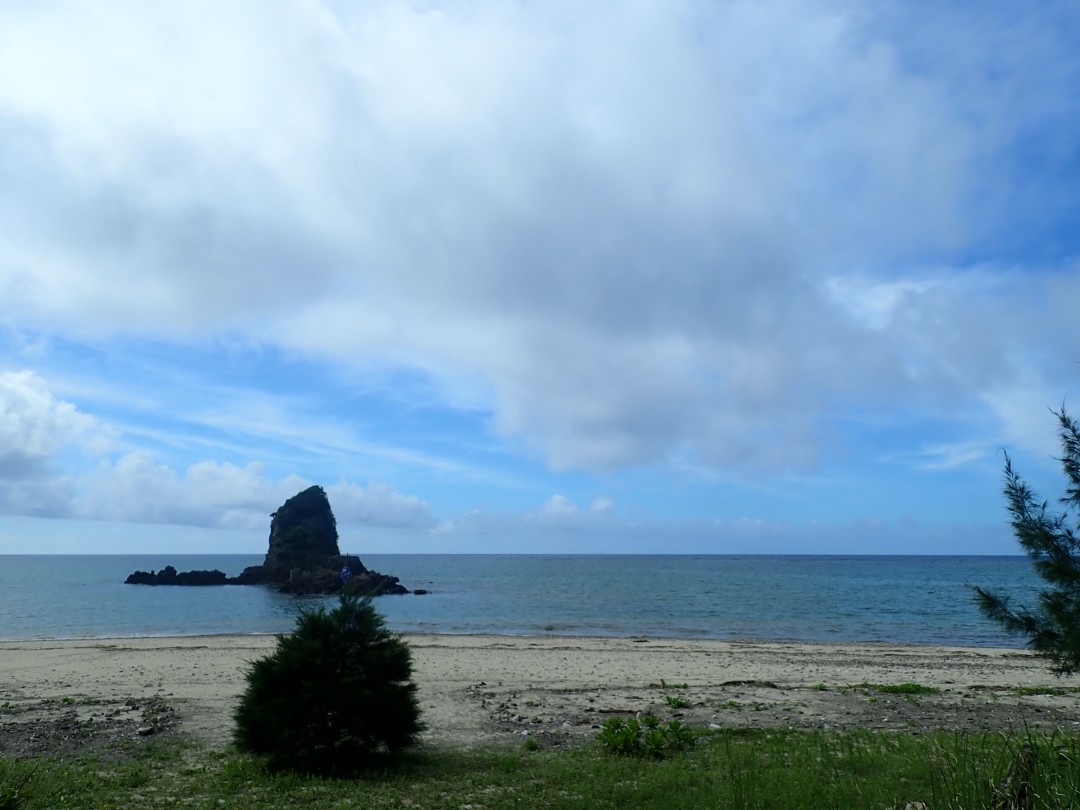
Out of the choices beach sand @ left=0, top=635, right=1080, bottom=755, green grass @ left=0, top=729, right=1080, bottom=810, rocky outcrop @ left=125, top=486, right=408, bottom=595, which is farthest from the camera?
rocky outcrop @ left=125, top=486, right=408, bottom=595

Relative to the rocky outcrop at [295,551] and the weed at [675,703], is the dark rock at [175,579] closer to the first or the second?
the rocky outcrop at [295,551]

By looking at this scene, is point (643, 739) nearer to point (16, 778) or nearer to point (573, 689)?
point (573, 689)

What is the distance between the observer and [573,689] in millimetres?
20109

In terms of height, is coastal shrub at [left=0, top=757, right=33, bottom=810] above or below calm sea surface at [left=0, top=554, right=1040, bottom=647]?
above

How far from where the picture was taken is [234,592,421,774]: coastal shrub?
11.4 metres

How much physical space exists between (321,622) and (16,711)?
10571mm

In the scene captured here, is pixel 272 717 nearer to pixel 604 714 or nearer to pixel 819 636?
pixel 604 714

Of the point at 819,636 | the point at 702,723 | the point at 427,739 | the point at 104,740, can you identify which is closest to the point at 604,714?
the point at 702,723

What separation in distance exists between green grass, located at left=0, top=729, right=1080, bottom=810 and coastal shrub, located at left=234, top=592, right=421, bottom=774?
0.48m

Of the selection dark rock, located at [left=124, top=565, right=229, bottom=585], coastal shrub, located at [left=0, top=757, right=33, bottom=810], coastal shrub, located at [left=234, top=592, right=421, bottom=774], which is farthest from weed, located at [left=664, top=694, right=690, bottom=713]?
dark rock, located at [left=124, top=565, right=229, bottom=585]

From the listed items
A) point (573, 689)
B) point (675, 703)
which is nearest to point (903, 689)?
point (675, 703)

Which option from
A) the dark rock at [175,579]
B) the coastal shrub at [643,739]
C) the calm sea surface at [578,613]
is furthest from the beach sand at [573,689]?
the dark rock at [175,579]

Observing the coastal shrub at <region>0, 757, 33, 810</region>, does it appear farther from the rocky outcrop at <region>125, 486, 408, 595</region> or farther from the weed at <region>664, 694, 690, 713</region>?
the rocky outcrop at <region>125, 486, 408, 595</region>

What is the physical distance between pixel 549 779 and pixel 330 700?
3.63m
